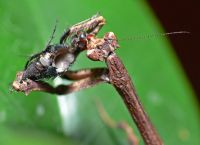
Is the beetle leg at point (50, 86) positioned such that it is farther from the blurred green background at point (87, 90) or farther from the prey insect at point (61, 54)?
the blurred green background at point (87, 90)

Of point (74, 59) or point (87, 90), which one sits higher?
point (87, 90)

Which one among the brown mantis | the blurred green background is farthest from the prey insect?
the blurred green background

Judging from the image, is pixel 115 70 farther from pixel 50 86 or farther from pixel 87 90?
pixel 87 90

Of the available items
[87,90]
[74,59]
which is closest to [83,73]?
[74,59]

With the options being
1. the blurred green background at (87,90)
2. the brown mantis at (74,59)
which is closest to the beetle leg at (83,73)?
the brown mantis at (74,59)

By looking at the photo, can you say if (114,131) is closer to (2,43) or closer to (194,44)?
(2,43)

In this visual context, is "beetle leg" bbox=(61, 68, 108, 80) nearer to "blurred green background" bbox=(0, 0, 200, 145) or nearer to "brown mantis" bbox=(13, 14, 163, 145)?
"brown mantis" bbox=(13, 14, 163, 145)

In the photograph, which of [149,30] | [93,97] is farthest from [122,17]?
[93,97]

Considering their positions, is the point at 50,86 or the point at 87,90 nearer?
the point at 50,86
